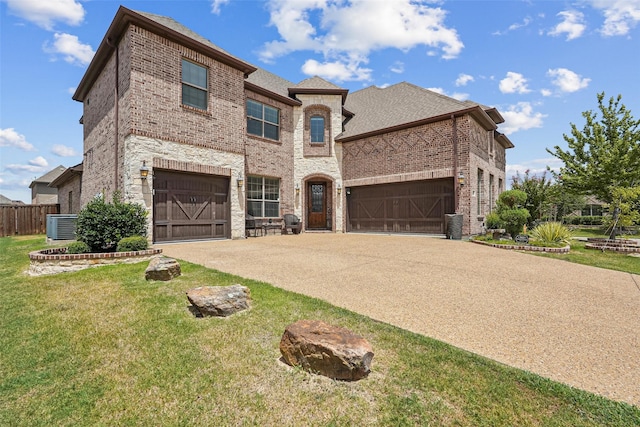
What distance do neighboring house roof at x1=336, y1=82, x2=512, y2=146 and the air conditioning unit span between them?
11554 mm

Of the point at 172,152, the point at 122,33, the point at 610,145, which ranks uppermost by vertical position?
the point at 122,33

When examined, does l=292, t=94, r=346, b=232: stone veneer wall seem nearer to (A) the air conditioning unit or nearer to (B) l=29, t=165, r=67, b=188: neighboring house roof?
(A) the air conditioning unit

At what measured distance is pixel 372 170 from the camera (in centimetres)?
1412

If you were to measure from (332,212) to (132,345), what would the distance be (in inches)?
499

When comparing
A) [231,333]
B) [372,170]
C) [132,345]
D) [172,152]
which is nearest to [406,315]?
[231,333]

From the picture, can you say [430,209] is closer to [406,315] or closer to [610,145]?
[610,145]

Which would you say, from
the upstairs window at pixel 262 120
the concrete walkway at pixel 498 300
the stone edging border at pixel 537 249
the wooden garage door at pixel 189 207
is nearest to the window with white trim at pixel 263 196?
the wooden garage door at pixel 189 207

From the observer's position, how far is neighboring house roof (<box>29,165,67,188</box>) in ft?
102

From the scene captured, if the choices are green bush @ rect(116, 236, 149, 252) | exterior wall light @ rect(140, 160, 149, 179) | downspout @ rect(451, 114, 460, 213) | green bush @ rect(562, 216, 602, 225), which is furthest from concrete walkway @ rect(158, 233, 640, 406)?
green bush @ rect(562, 216, 602, 225)

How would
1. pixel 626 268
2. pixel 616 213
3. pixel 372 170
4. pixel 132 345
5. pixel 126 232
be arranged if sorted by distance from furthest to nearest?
pixel 372 170
pixel 616 213
pixel 126 232
pixel 626 268
pixel 132 345

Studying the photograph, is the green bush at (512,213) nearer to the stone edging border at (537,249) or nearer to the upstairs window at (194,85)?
the stone edging border at (537,249)

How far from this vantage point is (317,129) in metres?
15.1

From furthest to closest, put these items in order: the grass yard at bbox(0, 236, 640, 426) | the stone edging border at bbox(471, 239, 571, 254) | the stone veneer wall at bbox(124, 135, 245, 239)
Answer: the stone veneer wall at bbox(124, 135, 245, 239) < the stone edging border at bbox(471, 239, 571, 254) < the grass yard at bbox(0, 236, 640, 426)

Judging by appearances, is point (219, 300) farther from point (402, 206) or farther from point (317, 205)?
point (317, 205)
